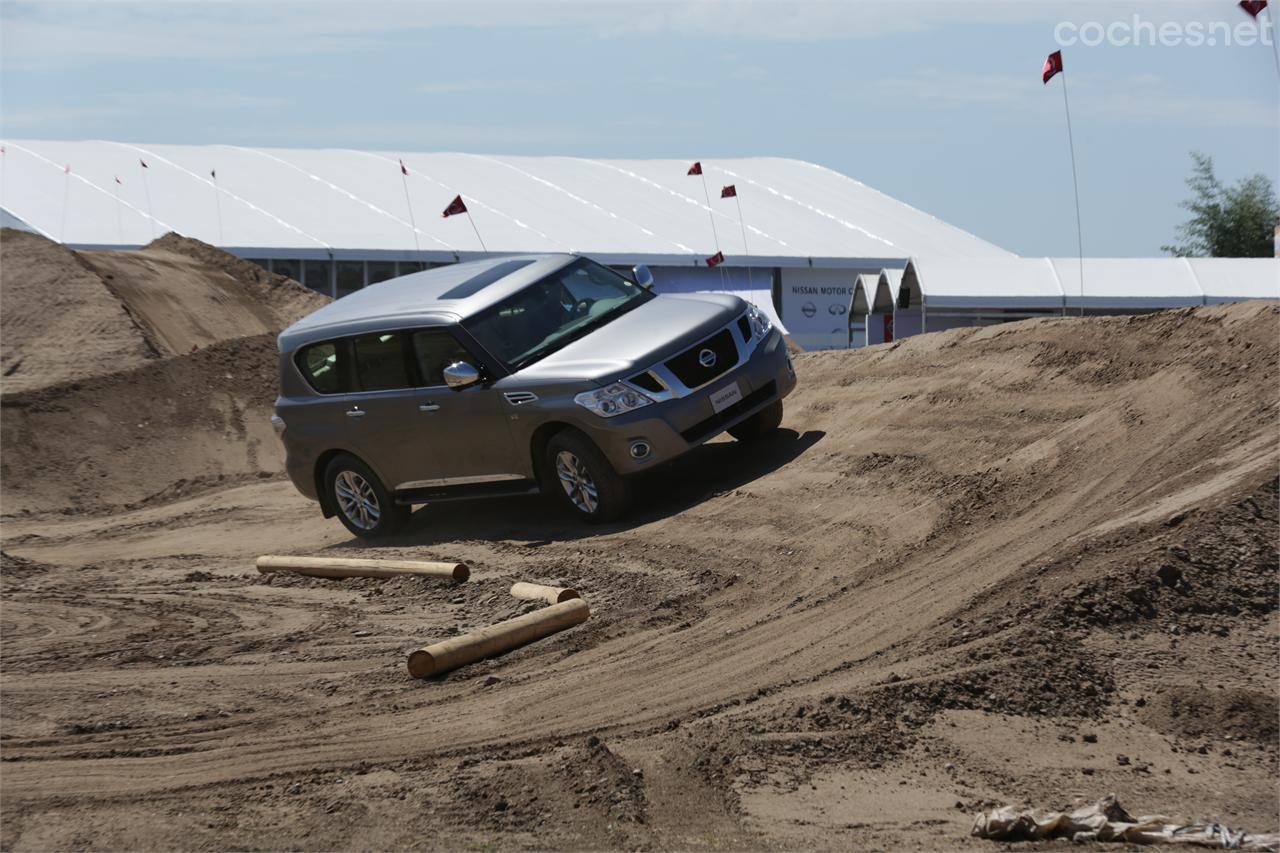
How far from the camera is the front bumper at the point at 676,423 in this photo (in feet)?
38.7

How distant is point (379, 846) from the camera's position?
18.5 ft

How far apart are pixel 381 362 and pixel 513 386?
149 cm

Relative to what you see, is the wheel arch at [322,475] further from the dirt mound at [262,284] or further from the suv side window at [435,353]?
the dirt mound at [262,284]

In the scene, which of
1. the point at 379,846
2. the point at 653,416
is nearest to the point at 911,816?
the point at 379,846

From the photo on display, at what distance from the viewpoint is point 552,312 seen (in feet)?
42.6

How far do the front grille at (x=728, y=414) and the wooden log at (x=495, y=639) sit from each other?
2991 mm

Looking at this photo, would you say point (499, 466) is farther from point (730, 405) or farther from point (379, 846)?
point (379, 846)

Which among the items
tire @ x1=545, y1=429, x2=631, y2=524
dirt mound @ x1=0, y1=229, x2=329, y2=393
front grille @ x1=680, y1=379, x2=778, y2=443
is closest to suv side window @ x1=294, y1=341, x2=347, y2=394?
tire @ x1=545, y1=429, x2=631, y2=524

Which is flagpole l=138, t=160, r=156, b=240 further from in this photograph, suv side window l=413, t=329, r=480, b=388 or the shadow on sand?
suv side window l=413, t=329, r=480, b=388

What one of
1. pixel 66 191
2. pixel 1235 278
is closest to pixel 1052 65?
pixel 1235 278

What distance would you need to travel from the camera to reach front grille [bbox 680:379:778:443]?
478 inches

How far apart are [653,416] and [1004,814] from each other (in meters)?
6.82

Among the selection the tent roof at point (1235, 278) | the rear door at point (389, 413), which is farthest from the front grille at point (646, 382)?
the tent roof at point (1235, 278)

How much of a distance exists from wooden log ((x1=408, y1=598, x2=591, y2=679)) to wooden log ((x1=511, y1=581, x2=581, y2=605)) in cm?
12
